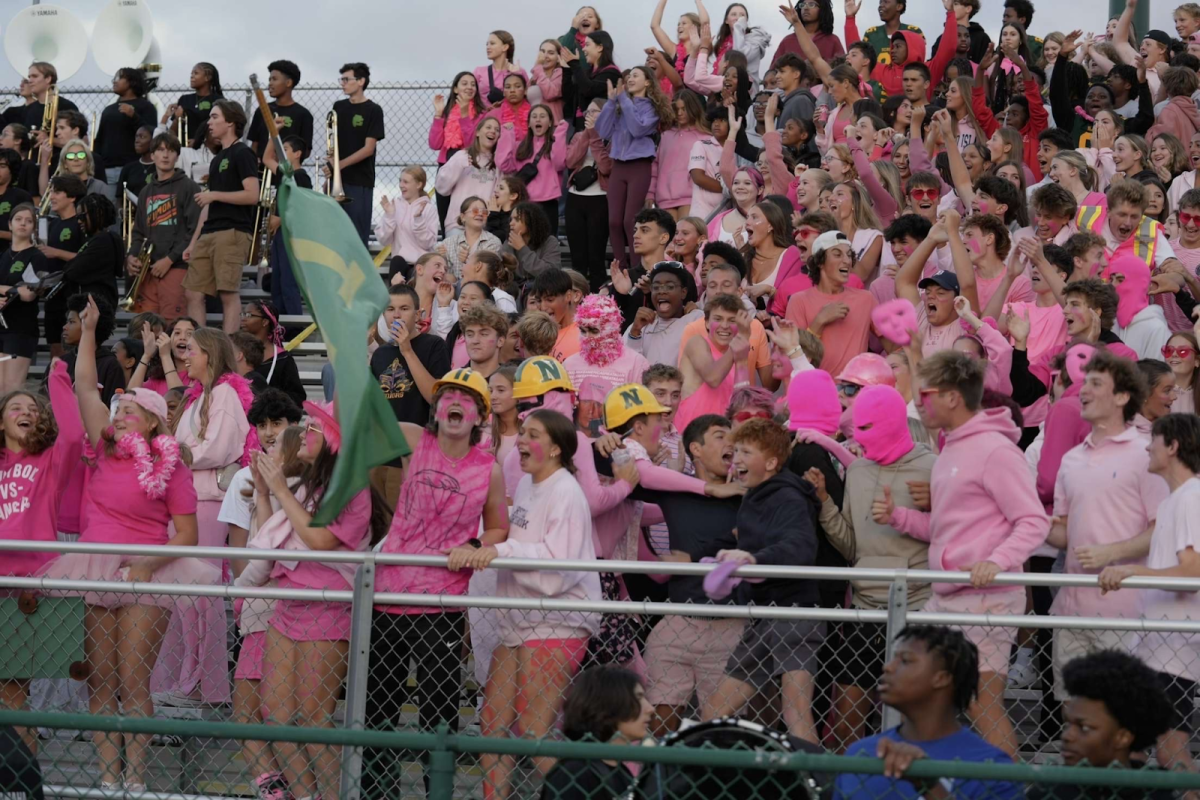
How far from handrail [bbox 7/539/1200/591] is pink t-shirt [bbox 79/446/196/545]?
0.69 metres

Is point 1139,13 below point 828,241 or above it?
above

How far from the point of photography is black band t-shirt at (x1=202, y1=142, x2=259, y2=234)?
12320 mm

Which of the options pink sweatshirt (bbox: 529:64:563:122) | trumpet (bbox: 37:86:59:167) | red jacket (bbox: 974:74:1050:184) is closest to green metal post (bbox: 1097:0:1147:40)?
red jacket (bbox: 974:74:1050:184)

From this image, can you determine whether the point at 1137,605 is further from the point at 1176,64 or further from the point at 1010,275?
the point at 1176,64

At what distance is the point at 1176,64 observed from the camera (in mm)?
12695

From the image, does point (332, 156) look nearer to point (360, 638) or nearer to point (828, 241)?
point (828, 241)

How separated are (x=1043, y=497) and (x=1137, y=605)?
4.06 feet

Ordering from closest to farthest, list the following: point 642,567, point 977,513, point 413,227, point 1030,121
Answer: point 642,567 < point 977,513 < point 413,227 < point 1030,121

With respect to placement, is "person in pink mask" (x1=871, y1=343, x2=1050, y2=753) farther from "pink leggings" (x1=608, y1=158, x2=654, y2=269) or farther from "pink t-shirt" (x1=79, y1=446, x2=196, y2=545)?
"pink leggings" (x1=608, y1=158, x2=654, y2=269)

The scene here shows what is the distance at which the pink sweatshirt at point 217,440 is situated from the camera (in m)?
8.34

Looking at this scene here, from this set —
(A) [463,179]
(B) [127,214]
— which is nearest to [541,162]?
(A) [463,179]

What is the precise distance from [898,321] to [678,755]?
457 centimetres

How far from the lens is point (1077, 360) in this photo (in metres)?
7.15

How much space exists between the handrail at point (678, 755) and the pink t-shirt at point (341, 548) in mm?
2468
